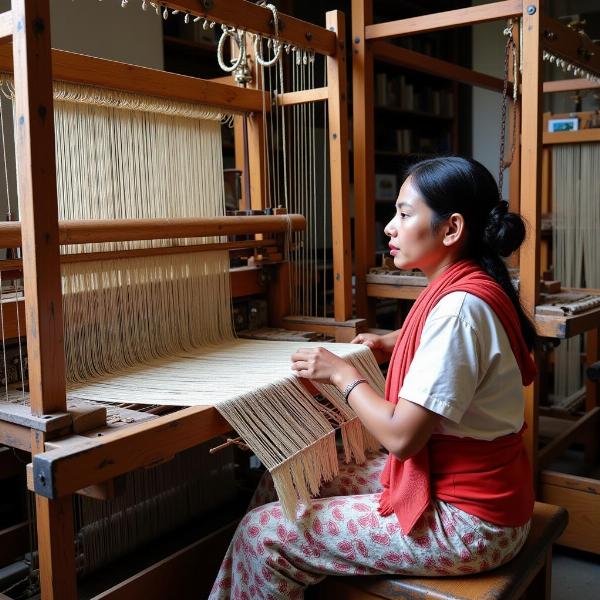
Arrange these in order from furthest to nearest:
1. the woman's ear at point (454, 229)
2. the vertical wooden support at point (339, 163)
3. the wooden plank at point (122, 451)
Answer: the vertical wooden support at point (339, 163)
the woman's ear at point (454, 229)
the wooden plank at point (122, 451)

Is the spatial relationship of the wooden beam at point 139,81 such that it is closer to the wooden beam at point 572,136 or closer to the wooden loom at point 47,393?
the wooden loom at point 47,393

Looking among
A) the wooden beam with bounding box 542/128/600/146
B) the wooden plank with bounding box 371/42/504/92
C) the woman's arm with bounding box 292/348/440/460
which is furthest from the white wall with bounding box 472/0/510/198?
the woman's arm with bounding box 292/348/440/460

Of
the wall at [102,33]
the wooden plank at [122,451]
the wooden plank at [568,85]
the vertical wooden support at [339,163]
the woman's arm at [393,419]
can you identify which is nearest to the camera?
the wooden plank at [122,451]

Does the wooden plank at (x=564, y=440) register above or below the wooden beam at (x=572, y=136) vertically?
below

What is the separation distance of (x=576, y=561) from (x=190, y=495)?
1.35m

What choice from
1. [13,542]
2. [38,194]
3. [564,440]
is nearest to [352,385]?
[38,194]

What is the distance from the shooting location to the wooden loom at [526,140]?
86.1 inches

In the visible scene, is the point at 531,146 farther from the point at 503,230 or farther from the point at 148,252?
the point at 148,252

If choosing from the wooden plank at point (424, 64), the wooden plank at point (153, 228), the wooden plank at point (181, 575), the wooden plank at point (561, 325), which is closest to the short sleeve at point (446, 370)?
the wooden plank at point (153, 228)

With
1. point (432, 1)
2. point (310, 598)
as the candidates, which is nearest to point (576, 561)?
point (310, 598)

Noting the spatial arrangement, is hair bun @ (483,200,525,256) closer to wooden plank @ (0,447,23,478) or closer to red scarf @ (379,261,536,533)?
red scarf @ (379,261,536,533)

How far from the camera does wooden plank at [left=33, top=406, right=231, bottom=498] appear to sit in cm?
125

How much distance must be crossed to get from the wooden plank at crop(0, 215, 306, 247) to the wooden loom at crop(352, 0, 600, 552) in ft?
1.36

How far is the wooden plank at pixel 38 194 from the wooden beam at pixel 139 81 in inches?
14.7
